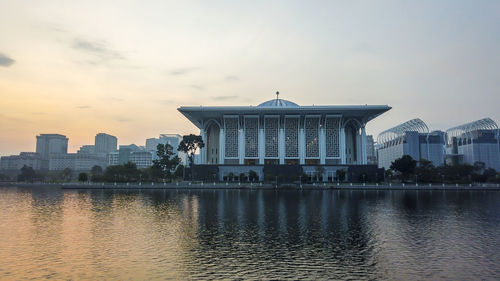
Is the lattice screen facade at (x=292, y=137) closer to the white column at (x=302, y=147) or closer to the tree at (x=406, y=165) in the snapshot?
the white column at (x=302, y=147)

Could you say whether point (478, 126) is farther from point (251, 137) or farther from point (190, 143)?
point (190, 143)

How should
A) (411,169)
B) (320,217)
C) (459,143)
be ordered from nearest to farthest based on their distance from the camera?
1. (320,217)
2. (411,169)
3. (459,143)

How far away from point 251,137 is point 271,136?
224 inches

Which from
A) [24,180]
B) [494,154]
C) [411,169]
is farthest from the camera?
[494,154]

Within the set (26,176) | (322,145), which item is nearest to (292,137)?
(322,145)

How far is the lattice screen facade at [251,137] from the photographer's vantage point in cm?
9900

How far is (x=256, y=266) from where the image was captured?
17.1 meters

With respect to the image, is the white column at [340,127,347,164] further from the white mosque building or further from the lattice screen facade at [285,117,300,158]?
the lattice screen facade at [285,117,300,158]

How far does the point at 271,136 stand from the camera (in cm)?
9925

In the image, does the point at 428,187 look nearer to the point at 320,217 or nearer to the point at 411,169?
the point at 411,169

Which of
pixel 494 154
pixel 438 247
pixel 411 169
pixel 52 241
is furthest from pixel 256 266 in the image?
pixel 494 154

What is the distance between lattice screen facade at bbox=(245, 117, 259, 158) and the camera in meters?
99.0

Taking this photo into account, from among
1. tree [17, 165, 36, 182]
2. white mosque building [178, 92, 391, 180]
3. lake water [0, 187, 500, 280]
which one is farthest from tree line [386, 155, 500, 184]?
tree [17, 165, 36, 182]

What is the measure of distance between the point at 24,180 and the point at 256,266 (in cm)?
14029
